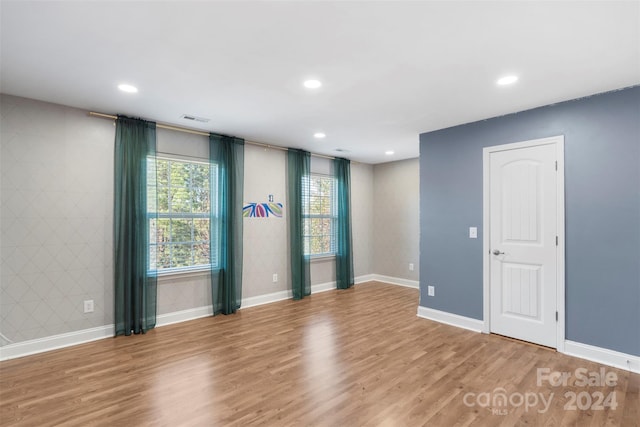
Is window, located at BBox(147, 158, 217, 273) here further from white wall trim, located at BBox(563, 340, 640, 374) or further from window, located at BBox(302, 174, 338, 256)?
white wall trim, located at BBox(563, 340, 640, 374)

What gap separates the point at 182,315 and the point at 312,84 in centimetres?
339

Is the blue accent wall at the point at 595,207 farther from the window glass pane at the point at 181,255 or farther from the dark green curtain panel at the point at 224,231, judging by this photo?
the window glass pane at the point at 181,255

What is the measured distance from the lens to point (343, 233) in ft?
20.6

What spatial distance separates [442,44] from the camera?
88.8 inches

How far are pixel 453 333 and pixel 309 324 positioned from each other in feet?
5.73

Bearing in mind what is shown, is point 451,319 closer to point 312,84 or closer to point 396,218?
point 396,218

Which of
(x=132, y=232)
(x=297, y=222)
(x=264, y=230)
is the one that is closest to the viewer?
(x=132, y=232)

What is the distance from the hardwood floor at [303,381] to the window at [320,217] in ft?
7.18

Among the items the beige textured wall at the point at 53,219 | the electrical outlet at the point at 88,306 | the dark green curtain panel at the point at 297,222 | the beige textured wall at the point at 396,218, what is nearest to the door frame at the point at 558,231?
the beige textured wall at the point at 396,218

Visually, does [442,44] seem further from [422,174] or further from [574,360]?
[574,360]

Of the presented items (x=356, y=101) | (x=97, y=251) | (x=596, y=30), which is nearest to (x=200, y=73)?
(x=356, y=101)

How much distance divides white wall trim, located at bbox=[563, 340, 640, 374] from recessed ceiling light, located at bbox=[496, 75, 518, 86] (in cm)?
261

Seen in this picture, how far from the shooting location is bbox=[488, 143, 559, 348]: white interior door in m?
3.38

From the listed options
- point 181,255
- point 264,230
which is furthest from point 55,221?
point 264,230
